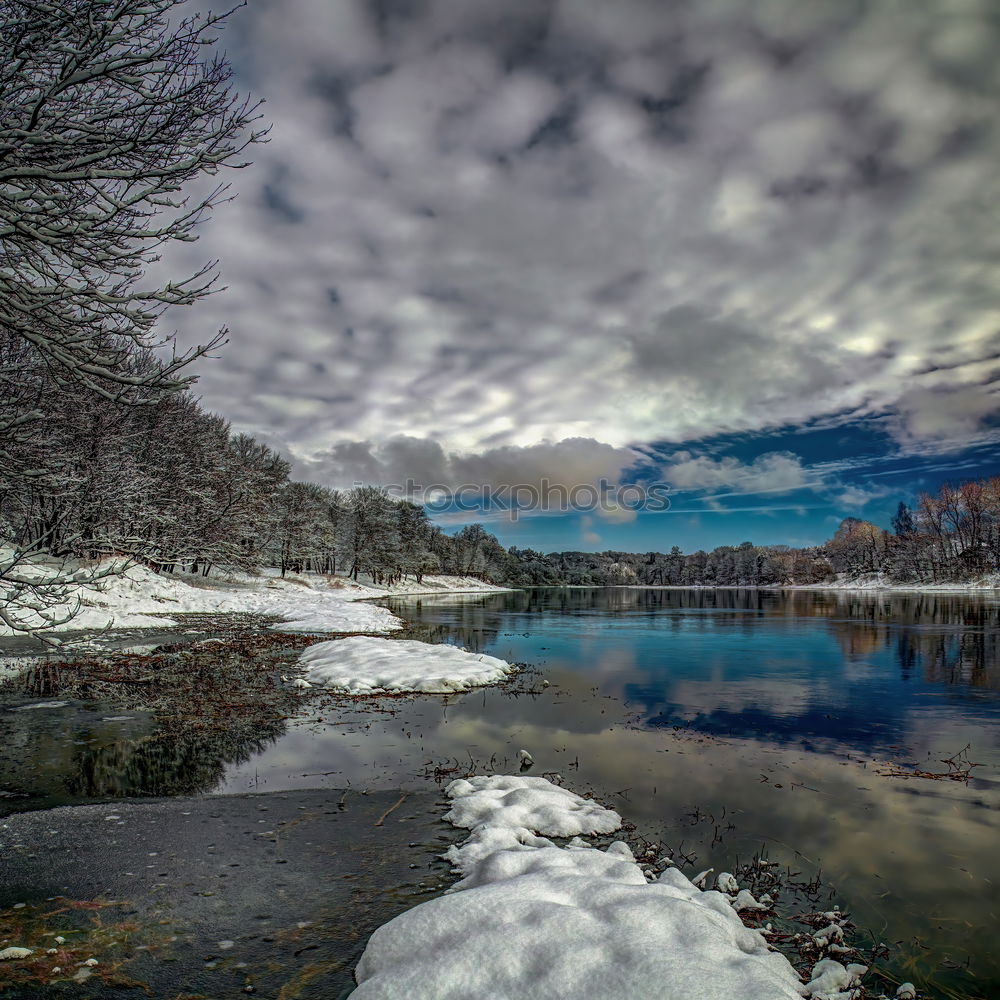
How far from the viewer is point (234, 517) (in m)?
22.9

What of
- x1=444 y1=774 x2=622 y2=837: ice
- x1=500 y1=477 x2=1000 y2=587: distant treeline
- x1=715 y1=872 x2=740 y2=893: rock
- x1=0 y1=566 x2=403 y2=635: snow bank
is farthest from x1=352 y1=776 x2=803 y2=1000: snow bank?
x1=500 y1=477 x2=1000 y2=587: distant treeline

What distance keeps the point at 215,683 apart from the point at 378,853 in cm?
1058

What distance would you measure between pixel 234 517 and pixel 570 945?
21802 mm

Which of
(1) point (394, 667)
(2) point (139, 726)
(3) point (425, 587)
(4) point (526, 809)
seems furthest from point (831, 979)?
(3) point (425, 587)

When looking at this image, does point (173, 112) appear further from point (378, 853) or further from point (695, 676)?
point (695, 676)

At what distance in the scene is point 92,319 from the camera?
205 inches

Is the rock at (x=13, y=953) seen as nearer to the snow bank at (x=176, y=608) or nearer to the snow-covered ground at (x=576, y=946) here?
Answer: the snow-covered ground at (x=576, y=946)

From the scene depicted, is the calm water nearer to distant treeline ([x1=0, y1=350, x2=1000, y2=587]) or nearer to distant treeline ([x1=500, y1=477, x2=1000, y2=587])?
distant treeline ([x1=0, y1=350, x2=1000, y2=587])

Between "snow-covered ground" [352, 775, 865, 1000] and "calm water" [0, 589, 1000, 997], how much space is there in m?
1.80

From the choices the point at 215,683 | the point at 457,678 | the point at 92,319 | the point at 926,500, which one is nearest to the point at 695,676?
the point at 457,678

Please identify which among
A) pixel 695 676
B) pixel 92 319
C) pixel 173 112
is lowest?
pixel 695 676

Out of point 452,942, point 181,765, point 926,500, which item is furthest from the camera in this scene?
point 926,500

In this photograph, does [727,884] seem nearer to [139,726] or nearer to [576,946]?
[576,946]

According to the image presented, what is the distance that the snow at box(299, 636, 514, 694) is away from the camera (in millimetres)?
16016
